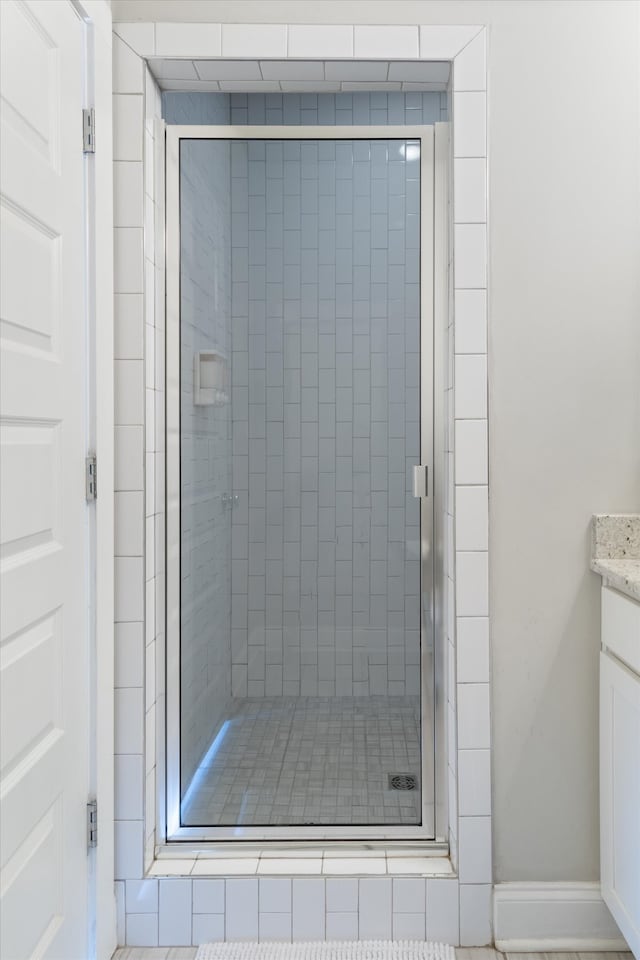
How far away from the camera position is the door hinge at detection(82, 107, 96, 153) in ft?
5.15

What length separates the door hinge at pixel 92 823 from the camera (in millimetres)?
1605

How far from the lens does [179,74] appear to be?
1.79m

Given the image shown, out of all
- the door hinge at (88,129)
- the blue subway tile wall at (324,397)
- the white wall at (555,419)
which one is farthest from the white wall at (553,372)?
the door hinge at (88,129)

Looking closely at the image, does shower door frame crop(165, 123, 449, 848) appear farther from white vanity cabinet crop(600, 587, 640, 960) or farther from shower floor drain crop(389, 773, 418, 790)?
white vanity cabinet crop(600, 587, 640, 960)

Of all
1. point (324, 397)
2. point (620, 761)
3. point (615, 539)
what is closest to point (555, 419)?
point (615, 539)

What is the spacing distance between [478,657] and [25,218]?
Answer: 135cm

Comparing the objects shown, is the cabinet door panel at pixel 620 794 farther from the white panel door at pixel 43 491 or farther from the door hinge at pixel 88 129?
the door hinge at pixel 88 129

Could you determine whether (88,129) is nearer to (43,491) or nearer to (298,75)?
(298,75)

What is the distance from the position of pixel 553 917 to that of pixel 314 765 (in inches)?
26.4

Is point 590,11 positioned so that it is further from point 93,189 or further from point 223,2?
point 93,189

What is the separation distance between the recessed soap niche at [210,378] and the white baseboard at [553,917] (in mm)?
1388

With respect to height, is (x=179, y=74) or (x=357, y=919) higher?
(x=179, y=74)

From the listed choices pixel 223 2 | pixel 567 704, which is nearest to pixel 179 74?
pixel 223 2

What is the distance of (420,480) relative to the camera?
1.90 m
